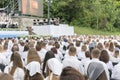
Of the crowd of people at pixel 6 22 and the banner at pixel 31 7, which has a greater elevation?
the banner at pixel 31 7

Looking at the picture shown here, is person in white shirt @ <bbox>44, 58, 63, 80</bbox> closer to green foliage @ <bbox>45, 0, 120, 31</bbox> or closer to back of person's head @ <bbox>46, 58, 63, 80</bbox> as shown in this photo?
back of person's head @ <bbox>46, 58, 63, 80</bbox>

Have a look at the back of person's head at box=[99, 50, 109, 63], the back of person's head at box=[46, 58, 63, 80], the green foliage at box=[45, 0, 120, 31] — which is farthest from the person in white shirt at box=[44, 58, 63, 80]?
the green foliage at box=[45, 0, 120, 31]

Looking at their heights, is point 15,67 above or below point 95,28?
above

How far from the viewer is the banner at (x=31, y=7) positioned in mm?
42500

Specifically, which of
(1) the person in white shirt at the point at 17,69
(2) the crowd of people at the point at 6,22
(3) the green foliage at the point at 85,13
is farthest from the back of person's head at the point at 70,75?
(3) the green foliage at the point at 85,13

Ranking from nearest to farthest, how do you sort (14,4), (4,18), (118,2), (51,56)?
1. (51,56)
2. (4,18)
3. (14,4)
4. (118,2)

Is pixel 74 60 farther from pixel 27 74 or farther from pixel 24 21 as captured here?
pixel 24 21

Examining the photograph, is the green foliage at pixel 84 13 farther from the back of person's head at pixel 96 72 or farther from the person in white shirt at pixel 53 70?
the back of person's head at pixel 96 72

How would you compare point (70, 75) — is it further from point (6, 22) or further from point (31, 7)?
point (31, 7)

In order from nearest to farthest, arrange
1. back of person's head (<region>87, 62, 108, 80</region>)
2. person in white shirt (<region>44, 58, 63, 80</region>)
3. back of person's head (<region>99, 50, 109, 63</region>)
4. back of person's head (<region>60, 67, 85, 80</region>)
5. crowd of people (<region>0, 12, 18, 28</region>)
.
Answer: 1. back of person's head (<region>60, 67, 85, 80</region>)
2. back of person's head (<region>87, 62, 108, 80</region>)
3. person in white shirt (<region>44, 58, 63, 80</region>)
4. back of person's head (<region>99, 50, 109, 63</region>)
5. crowd of people (<region>0, 12, 18, 28</region>)

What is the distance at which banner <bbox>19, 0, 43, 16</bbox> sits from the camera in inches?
1673

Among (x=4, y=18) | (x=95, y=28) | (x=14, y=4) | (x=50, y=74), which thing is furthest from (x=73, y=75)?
(x=95, y=28)

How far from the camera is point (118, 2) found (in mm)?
77625

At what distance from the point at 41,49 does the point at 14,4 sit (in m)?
39.1
